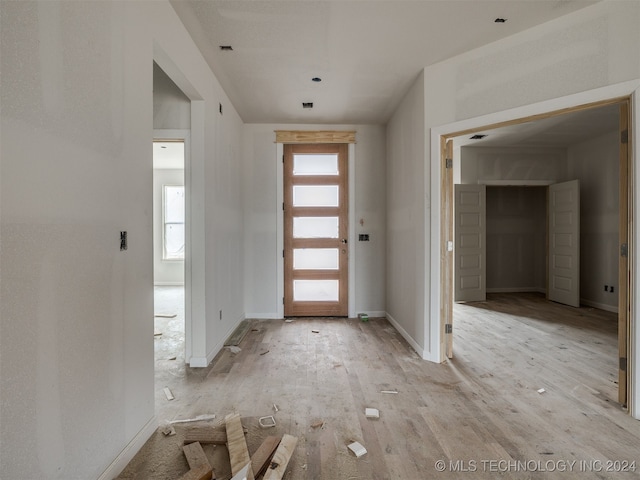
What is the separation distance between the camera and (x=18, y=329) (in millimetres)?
1060

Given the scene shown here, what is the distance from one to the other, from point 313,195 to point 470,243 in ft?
10.2

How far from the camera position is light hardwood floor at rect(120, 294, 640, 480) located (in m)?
1.65

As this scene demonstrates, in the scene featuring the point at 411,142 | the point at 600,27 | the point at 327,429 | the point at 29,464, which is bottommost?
the point at 327,429

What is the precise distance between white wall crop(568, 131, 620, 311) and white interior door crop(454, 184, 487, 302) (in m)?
1.67

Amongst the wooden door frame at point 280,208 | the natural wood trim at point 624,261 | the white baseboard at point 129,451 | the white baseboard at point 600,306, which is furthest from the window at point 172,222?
the white baseboard at point 600,306

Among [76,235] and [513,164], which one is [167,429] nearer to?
[76,235]

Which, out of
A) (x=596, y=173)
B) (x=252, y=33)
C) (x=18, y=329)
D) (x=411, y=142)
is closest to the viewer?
(x=18, y=329)

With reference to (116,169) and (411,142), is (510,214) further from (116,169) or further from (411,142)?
(116,169)

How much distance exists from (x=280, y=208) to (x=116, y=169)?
9.66 feet

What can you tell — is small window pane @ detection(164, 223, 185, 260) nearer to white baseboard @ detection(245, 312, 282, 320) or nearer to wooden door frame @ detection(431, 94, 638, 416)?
white baseboard @ detection(245, 312, 282, 320)

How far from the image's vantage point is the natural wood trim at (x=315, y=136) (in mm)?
4445

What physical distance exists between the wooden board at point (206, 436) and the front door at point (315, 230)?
2641 millimetres

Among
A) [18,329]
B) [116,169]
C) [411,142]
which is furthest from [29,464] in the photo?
[411,142]

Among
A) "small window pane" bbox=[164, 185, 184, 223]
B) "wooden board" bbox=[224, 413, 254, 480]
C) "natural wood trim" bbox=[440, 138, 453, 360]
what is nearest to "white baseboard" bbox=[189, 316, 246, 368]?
"wooden board" bbox=[224, 413, 254, 480]
